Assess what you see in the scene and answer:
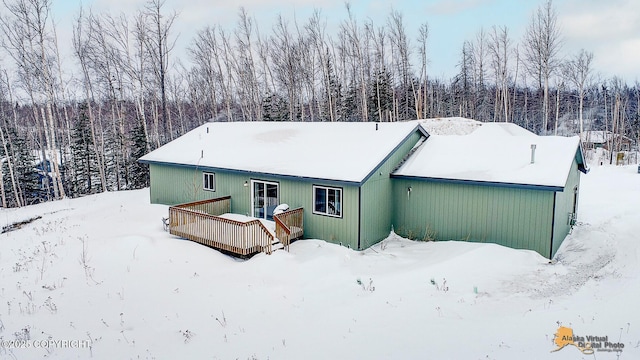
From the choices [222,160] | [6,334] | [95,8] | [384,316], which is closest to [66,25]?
[95,8]

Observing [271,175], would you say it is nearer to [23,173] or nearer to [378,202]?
[378,202]

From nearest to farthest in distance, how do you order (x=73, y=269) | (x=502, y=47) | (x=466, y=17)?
(x=73, y=269) < (x=502, y=47) < (x=466, y=17)

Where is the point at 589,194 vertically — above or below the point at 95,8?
below

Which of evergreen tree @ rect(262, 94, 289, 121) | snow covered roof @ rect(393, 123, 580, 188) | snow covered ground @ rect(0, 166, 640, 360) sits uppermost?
evergreen tree @ rect(262, 94, 289, 121)

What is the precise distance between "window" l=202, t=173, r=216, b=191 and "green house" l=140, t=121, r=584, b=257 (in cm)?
4

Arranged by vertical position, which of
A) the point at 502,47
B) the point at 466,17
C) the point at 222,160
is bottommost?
the point at 222,160

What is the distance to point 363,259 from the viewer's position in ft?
33.4

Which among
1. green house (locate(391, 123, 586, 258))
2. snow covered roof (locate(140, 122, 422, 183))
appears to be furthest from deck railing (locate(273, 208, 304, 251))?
green house (locate(391, 123, 586, 258))

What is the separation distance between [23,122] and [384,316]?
48.6 metres

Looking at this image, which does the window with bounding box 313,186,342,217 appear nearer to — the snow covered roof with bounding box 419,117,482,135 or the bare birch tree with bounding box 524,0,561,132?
the snow covered roof with bounding box 419,117,482,135

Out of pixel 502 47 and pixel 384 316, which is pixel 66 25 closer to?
pixel 384 316

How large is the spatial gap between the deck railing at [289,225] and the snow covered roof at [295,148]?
1271mm

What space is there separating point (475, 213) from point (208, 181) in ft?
31.8

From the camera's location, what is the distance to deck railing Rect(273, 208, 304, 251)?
10766 millimetres
